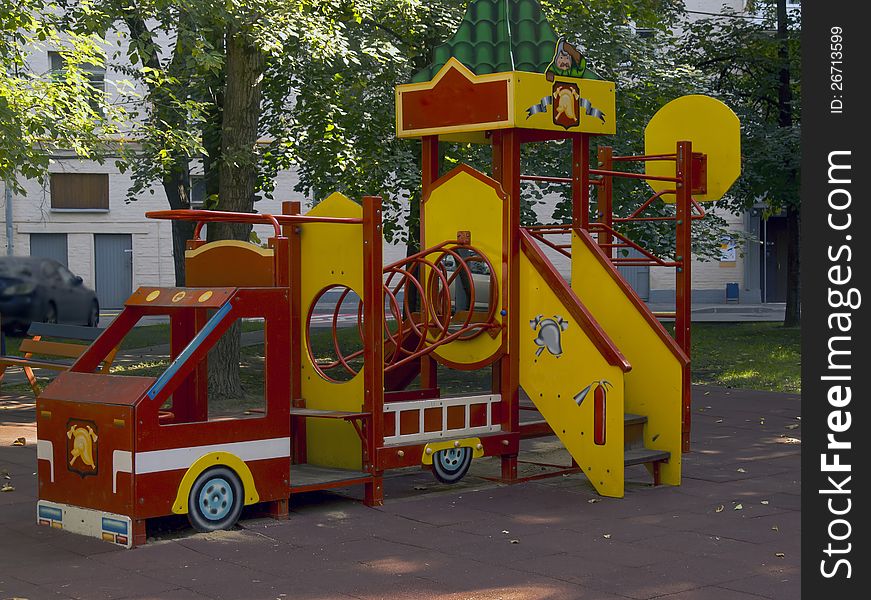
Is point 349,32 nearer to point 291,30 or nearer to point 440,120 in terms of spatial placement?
point 291,30

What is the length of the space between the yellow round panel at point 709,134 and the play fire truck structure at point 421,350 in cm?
67

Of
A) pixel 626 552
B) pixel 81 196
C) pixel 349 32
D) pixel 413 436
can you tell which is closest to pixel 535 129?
pixel 413 436

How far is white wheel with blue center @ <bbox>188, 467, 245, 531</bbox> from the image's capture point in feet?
23.8

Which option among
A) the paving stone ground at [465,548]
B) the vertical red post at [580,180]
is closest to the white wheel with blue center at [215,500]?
the paving stone ground at [465,548]

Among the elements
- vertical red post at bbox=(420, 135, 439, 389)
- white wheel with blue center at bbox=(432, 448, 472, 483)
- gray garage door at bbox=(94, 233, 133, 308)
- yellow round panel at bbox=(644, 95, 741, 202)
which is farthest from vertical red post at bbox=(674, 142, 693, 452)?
gray garage door at bbox=(94, 233, 133, 308)

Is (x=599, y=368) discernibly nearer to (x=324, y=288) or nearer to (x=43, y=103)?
(x=324, y=288)

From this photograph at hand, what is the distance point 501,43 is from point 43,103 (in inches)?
204

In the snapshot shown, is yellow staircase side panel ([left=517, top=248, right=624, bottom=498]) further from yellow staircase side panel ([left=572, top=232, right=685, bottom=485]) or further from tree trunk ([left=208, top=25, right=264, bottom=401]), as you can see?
tree trunk ([left=208, top=25, right=264, bottom=401])

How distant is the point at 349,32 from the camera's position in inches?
592

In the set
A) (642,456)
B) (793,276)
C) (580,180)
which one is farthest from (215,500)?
(793,276)

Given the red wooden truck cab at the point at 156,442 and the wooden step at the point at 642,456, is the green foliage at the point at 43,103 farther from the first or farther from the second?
the wooden step at the point at 642,456

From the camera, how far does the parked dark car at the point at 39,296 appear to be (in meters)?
24.1

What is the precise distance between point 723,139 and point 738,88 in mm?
12798

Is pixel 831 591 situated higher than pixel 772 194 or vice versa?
pixel 772 194
